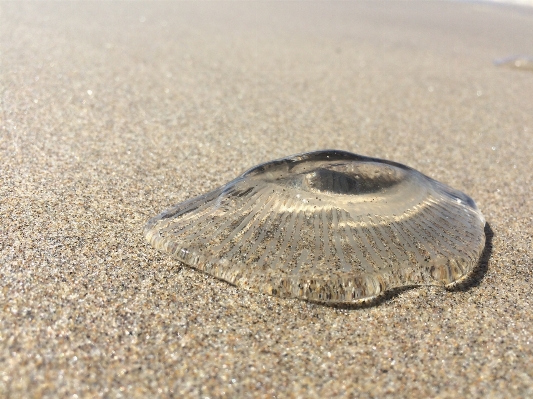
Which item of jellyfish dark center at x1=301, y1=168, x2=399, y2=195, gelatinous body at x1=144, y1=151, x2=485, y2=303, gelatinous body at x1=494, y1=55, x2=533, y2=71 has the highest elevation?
gelatinous body at x1=494, y1=55, x2=533, y2=71

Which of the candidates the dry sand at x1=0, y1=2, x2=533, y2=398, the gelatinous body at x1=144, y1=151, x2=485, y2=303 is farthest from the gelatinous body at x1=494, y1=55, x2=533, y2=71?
the gelatinous body at x1=144, y1=151, x2=485, y2=303

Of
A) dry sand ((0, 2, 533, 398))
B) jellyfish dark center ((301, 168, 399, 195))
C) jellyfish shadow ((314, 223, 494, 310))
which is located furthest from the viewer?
jellyfish dark center ((301, 168, 399, 195))

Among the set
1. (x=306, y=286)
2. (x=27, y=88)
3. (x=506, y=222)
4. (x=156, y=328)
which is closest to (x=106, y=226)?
(x=156, y=328)

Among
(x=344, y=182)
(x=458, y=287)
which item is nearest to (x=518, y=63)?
(x=344, y=182)

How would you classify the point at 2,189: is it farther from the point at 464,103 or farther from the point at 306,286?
the point at 464,103

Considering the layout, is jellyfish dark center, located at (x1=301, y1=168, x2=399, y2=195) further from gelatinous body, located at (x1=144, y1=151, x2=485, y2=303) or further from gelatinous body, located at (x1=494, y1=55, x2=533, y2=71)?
gelatinous body, located at (x1=494, y1=55, x2=533, y2=71)

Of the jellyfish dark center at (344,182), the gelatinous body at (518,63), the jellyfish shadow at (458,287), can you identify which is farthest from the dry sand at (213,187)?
the jellyfish dark center at (344,182)
